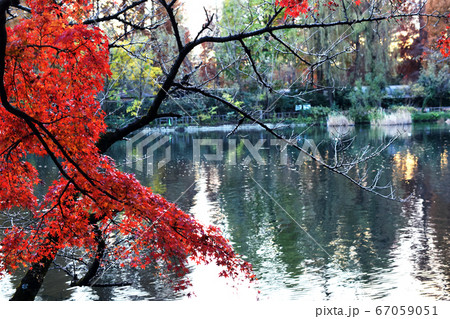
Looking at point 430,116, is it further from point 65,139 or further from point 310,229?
point 65,139

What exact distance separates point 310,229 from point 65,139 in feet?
20.5

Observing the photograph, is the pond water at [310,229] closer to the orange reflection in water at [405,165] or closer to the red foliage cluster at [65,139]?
the orange reflection in water at [405,165]

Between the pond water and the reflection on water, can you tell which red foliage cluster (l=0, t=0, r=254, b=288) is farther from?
the reflection on water

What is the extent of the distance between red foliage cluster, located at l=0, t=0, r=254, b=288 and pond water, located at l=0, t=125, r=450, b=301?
40.5 inches

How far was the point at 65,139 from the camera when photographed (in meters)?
3.75

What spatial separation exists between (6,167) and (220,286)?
3.53 m

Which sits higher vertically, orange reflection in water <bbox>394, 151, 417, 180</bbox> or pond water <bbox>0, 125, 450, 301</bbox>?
orange reflection in water <bbox>394, 151, 417, 180</bbox>

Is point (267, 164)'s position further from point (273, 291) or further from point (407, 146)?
point (273, 291)

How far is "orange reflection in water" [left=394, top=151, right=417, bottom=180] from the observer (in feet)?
47.6

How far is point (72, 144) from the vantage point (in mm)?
3803

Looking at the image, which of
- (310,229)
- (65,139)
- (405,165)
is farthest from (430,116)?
(65,139)

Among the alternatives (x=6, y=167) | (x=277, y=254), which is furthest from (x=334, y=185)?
(x=6, y=167)

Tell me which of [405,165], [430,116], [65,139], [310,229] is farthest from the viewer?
[430,116]

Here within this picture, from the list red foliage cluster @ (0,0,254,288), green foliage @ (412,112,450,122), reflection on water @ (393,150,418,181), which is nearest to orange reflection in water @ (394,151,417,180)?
reflection on water @ (393,150,418,181)
